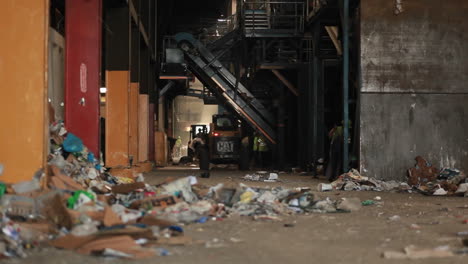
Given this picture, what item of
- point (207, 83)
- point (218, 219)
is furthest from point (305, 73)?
point (218, 219)

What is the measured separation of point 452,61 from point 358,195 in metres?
4.87

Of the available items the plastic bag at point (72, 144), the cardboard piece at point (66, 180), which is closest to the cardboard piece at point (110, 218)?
the cardboard piece at point (66, 180)

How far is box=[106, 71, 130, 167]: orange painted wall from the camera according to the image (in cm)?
1667

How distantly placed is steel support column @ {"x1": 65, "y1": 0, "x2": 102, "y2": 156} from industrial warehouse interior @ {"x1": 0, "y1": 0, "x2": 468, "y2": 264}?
0.09ft

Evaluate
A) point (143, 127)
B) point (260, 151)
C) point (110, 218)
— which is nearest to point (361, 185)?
point (110, 218)

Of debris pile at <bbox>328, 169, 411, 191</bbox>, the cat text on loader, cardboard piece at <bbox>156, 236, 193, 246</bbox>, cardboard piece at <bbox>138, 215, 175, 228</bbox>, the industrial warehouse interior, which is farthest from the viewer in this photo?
the cat text on loader

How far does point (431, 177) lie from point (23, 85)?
402 inches

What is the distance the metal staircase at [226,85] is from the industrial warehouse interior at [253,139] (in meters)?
0.07

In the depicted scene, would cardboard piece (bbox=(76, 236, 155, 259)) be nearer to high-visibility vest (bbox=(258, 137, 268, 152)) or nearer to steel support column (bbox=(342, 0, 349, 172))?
steel support column (bbox=(342, 0, 349, 172))

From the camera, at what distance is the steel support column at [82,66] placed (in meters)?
12.8

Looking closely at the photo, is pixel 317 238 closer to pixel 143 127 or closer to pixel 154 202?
pixel 154 202

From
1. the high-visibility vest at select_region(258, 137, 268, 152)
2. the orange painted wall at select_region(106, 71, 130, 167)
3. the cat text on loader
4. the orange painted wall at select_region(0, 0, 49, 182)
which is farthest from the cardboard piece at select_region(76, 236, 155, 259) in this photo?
the high-visibility vest at select_region(258, 137, 268, 152)

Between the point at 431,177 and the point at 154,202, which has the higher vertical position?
the point at 154,202

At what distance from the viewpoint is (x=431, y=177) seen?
1564 centimetres
